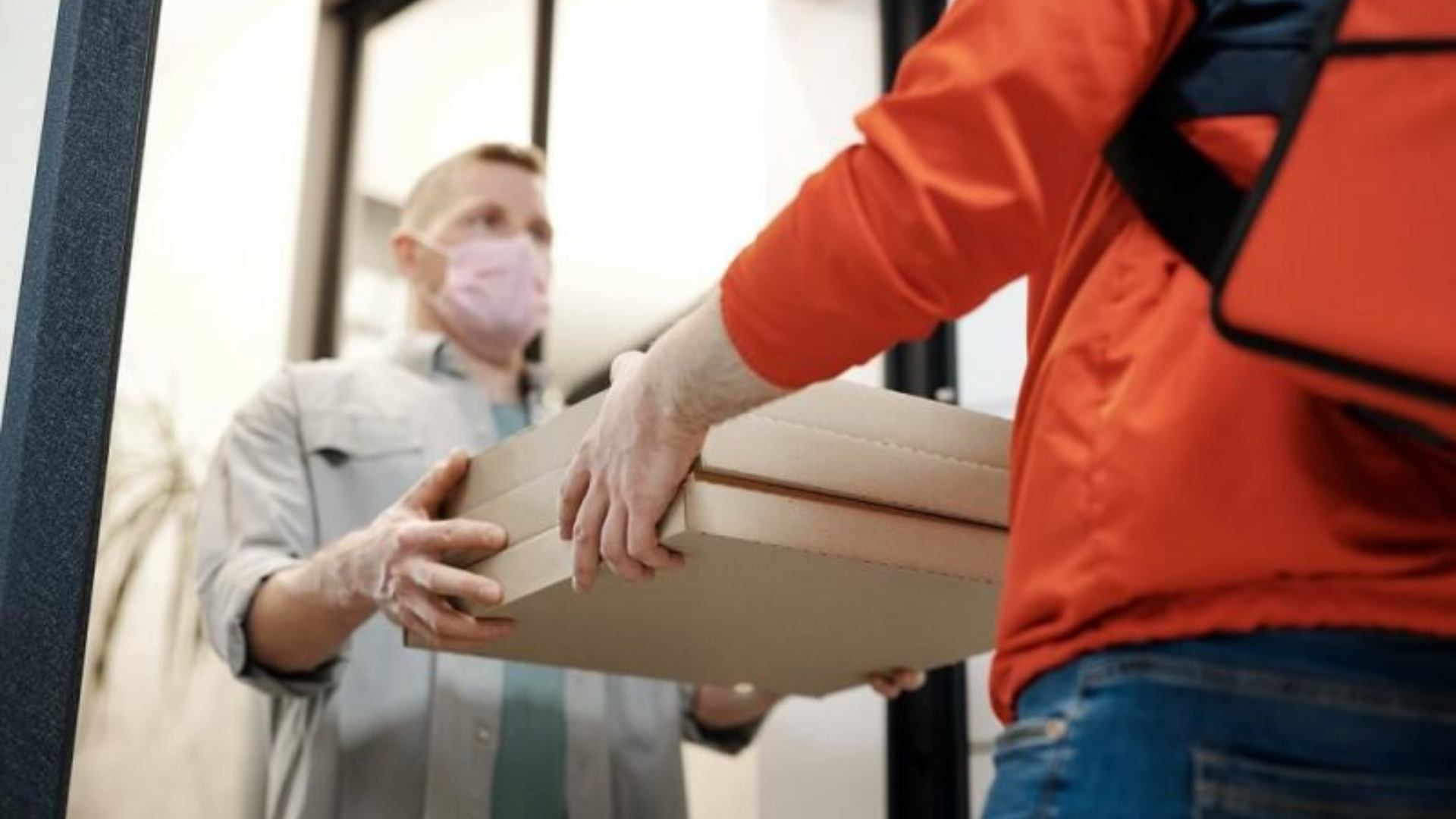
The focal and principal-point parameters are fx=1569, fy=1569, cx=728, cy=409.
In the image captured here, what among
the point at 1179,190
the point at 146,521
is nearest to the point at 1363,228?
the point at 1179,190

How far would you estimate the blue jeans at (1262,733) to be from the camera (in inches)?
26.9

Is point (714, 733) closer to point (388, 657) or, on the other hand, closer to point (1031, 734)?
point (388, 657)

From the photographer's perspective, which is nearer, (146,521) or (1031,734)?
(1031,734)

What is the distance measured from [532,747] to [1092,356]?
1.25 metres

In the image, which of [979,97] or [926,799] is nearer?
[979,97]

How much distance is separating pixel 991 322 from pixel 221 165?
48.1 inches

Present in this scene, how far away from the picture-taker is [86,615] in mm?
916

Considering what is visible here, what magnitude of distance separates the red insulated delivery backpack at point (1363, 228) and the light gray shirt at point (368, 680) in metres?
1.28

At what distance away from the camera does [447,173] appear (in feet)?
7.51

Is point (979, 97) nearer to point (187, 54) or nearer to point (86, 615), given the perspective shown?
point (86, 615)

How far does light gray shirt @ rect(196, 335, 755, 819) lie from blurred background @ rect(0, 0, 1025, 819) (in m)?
0.22

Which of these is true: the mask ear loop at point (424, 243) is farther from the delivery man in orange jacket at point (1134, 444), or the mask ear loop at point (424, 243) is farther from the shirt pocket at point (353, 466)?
the delivery man in orange jacket at point (1134, 444)

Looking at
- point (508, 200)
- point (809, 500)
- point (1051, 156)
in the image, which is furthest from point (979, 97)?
point (508, 200)

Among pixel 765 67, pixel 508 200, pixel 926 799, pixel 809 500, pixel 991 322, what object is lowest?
pixel 926 799
